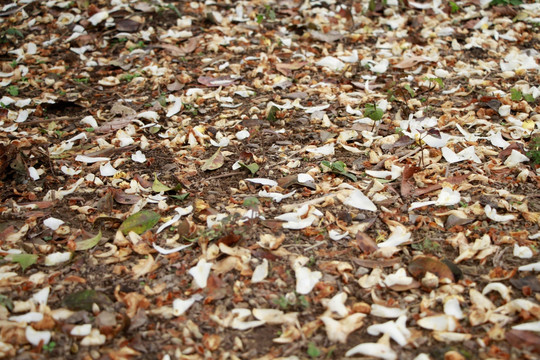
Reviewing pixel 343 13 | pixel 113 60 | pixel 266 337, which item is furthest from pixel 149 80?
pixel 266 337

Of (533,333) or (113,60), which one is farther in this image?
(113,60)

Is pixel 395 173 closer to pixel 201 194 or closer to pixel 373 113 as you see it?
pixel 373 113

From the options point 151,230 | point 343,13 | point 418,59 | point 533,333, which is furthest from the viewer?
point 343,13

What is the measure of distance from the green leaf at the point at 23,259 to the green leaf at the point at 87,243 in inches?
6.3

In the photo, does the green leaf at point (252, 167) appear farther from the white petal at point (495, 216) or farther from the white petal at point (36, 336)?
the white petal at point (36, 336)

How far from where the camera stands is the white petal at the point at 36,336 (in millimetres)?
1718

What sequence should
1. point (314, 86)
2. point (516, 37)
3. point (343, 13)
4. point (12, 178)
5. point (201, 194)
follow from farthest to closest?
point (343, 13), point (516, 37), point (314, 86), point (12, 178), point (201, 194)

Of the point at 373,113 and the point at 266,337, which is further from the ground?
the point at 373,113

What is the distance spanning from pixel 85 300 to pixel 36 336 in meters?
0.19

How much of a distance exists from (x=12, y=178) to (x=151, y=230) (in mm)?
914

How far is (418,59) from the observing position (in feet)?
11.7

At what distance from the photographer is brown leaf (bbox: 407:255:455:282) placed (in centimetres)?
194

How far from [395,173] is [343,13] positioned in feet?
7.16

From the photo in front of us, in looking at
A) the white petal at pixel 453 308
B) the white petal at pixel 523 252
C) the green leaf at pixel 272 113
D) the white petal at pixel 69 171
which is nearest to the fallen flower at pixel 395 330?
the white petal at pixel 453 308
